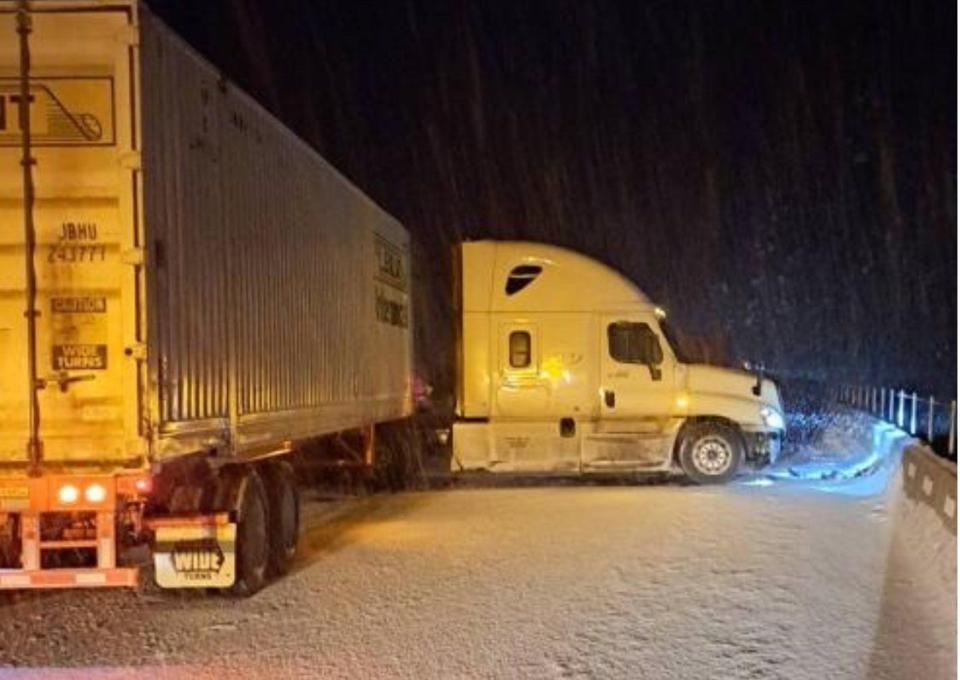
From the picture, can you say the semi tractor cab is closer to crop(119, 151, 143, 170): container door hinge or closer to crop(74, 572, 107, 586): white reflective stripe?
crop(74, 572, 107, 586): white reflective stripe

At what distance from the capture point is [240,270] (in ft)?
32.6

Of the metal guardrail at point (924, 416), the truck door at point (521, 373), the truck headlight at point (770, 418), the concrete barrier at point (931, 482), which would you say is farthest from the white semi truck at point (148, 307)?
the metal guardrail at point (924, 416)

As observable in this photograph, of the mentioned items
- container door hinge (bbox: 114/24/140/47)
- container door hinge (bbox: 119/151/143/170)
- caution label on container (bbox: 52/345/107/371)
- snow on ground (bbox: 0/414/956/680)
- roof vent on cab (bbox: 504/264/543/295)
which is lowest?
snow on ground (bbox: 0/414/956/680)

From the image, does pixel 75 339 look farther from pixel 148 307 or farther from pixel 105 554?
pixel 105 554

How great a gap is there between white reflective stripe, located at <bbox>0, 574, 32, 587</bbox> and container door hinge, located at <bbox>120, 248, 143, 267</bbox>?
6.88 ft

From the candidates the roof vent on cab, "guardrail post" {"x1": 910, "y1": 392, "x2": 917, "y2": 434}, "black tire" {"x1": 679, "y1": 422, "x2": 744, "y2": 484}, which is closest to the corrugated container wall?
the roof vent on cab

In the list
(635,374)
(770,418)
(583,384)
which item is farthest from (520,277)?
(770,418)

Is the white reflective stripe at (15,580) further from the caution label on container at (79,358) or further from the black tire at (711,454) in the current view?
the black tire at (711,454)

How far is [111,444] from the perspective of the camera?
7.70 m

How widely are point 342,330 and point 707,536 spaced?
4.83 m

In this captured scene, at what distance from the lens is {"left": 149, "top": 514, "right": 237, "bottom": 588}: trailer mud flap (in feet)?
28.7

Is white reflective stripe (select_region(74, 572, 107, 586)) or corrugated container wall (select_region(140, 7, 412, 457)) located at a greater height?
corrugated container wall (select_region(140, 7, 412, 457))

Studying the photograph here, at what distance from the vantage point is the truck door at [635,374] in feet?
58.7

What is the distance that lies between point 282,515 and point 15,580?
Answer: 126 inches
